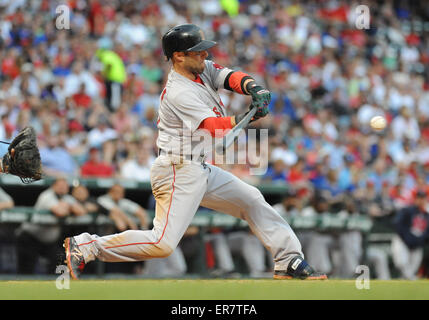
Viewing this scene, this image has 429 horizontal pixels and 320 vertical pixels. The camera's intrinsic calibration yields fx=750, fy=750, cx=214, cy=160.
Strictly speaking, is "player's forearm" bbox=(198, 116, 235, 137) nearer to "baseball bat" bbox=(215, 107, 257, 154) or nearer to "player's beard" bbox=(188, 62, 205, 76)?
"baseball bat" bbox=(215, 107, 257, 154)

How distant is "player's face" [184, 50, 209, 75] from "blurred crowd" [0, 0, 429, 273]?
4.57 metres

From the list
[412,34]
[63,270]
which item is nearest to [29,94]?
[63,270]

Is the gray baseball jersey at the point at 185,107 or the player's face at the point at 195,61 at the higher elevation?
the player's face at the point at 195,61

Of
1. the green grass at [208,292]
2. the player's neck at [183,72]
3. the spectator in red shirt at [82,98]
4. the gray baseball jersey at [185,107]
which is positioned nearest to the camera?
the green grass at [208,292]

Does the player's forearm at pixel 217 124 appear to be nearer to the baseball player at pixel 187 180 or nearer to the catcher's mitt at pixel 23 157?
the baseball player at pixel 187 180

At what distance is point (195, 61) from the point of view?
A: 225 inches

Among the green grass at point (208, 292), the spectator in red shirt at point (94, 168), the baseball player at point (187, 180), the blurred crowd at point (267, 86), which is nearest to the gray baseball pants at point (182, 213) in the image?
the baseball player at point (187, 180)

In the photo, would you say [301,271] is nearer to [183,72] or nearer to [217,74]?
[217,74]

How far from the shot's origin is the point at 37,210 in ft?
30.7

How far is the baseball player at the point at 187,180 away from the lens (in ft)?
18.2

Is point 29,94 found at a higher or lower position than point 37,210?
higher

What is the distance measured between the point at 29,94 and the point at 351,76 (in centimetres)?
784

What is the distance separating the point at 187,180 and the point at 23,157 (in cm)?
125
